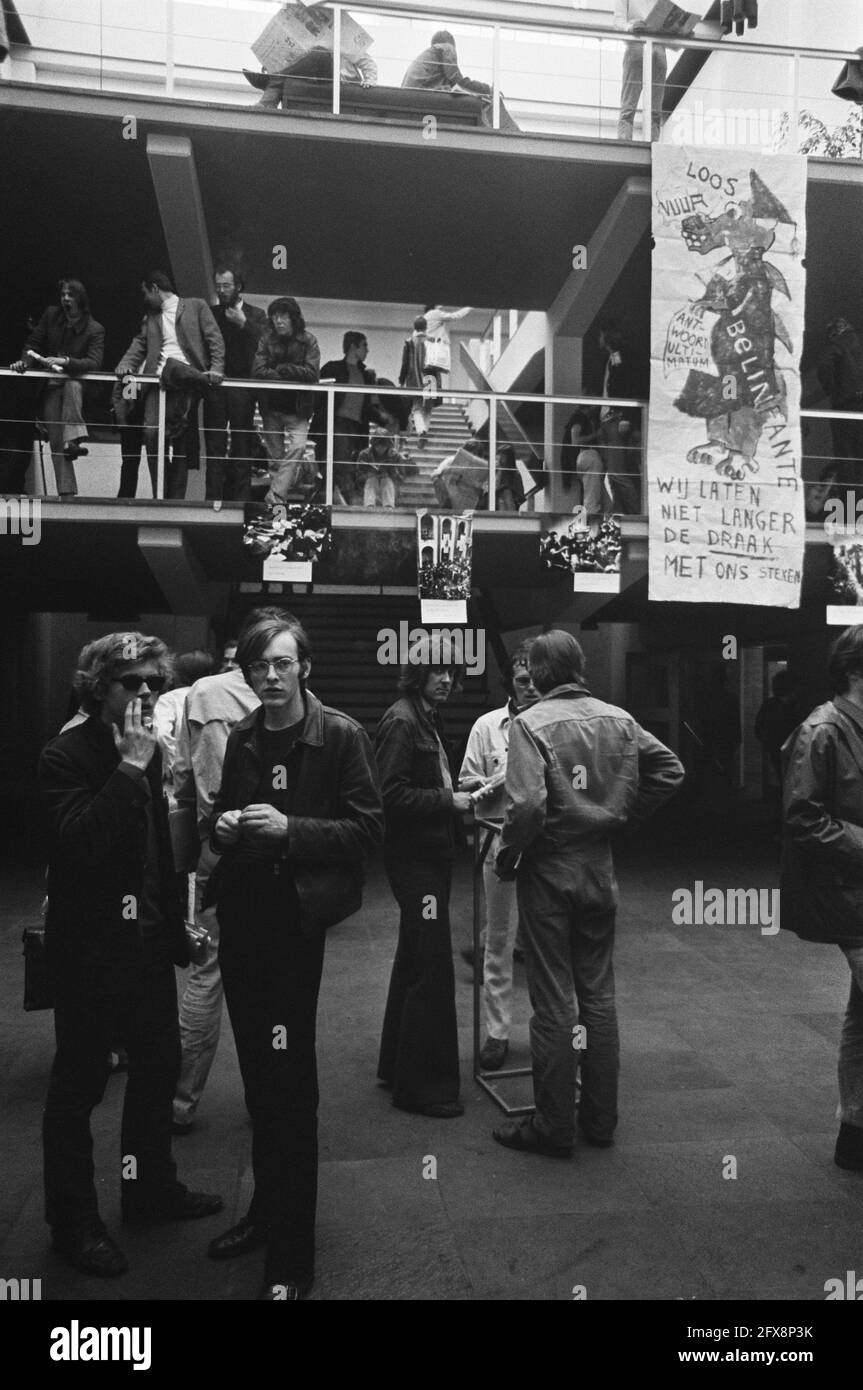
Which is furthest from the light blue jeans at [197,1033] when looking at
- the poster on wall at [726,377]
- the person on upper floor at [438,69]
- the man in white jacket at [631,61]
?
the man in white jacket at [631,61]

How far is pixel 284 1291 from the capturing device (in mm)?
2693

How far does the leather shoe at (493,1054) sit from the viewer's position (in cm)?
464

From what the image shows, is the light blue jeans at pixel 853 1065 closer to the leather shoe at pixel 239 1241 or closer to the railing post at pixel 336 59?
the leather shoe at pixel 239 1241

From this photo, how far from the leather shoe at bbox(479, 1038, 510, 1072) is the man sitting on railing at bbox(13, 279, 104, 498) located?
583 cm

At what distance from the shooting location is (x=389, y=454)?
931 centimetres

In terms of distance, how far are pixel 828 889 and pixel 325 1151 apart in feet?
7.01

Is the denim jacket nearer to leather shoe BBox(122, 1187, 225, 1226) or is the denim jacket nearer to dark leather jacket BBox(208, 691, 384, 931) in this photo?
dark leather jacket BBox(208, 691, 384, 931)

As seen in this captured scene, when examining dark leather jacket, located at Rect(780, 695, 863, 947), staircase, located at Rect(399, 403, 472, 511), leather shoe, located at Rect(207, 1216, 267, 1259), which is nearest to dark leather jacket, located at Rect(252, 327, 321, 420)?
staircase, located at Rect(399, 403, 472, 511)

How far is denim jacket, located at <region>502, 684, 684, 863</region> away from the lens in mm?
3703

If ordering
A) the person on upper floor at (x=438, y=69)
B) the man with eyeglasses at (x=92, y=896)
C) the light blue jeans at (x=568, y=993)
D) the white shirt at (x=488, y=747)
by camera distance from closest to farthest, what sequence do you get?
the man with eyeglasses at (x=92, y=896), the light blue jeans at (x=568, y=993), the white shirt at (x=488, y=747), the person on upper floor at (x=438, y=69)

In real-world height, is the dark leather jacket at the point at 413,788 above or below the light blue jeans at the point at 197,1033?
above

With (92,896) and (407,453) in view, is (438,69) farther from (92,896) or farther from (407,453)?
(92,896)
